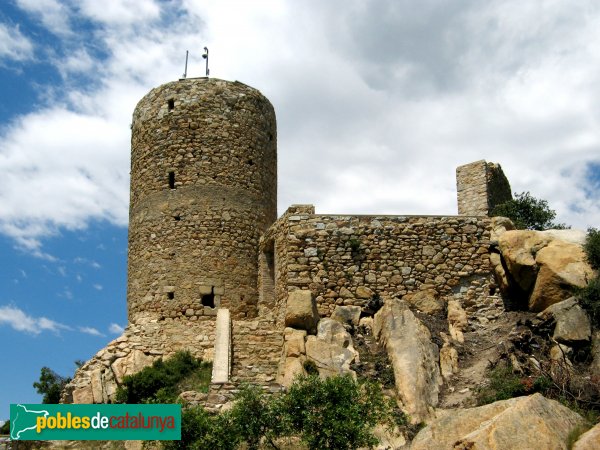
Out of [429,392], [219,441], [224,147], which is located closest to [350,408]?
[219,441]

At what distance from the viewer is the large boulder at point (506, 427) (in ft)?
33.5

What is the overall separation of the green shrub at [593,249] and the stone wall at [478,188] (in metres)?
6.20

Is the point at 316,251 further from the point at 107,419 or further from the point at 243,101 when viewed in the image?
the point at 107,419

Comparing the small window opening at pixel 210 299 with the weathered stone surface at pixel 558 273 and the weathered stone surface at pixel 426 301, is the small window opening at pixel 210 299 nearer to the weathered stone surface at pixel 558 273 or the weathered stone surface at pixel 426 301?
the weathered stone surface at pixel 426 301

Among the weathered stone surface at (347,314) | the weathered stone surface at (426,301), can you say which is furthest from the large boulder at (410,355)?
the weathered stone surface at (426,301)

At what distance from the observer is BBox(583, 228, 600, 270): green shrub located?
54.4ft

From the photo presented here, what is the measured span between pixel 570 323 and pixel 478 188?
8.49m

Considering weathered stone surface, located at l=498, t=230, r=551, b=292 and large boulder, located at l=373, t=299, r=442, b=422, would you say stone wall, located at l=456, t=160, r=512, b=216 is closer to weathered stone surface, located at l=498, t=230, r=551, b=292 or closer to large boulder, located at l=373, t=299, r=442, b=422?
weathered stone surface, located at l=498, t=230, r=551, b=292

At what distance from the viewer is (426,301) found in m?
18.4

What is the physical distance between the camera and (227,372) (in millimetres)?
16812

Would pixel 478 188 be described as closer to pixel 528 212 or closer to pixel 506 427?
pixel 528 212

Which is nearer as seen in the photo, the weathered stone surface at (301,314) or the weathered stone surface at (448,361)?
the weathered stone surface at (448,361)

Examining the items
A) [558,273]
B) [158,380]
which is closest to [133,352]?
[158,380]

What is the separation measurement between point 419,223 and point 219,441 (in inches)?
359
